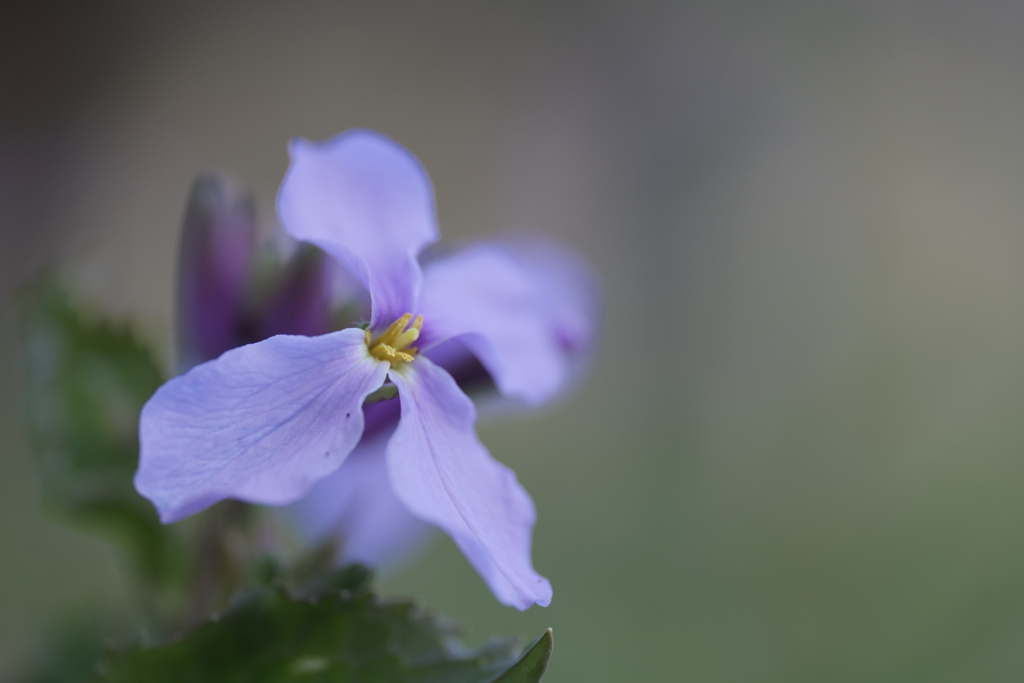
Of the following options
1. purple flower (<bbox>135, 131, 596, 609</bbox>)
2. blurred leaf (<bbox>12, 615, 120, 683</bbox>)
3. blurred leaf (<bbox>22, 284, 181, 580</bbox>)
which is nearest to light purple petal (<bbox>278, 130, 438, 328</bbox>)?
purple flower (<bbox>135, 131, 596, 609</bbox>)

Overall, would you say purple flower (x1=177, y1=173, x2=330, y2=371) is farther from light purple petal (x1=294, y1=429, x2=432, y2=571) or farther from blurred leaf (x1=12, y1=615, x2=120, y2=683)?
blurred leaf (x1=12, y1=615, x2=120, y2=683)

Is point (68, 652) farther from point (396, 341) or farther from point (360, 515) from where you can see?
point (396, 341)

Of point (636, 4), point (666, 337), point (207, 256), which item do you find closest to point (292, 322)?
point (207, 256)

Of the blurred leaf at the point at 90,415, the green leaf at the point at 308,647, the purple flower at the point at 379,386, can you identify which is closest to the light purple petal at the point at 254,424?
the purple flower at the point at 379,386

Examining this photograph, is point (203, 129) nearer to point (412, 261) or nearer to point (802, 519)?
point (802, 519)

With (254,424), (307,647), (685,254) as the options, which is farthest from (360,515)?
(685,254)

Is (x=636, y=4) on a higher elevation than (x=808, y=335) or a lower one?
higher
